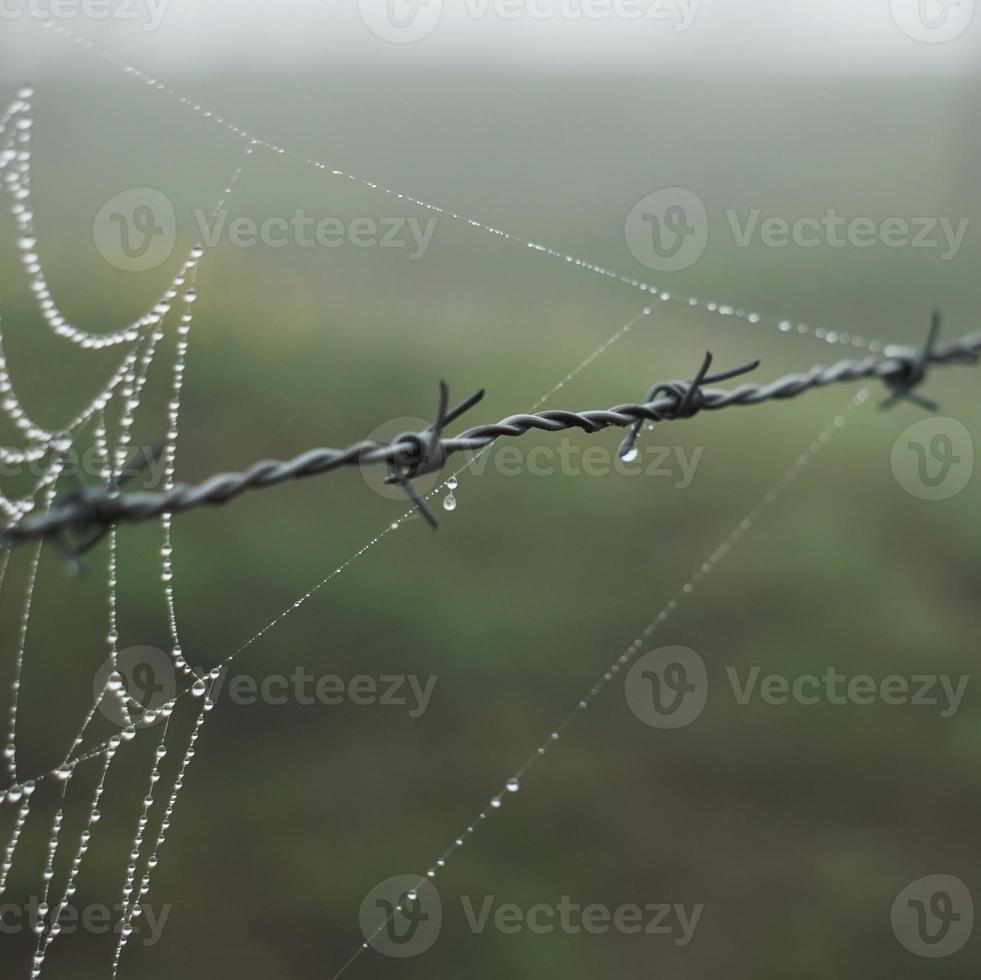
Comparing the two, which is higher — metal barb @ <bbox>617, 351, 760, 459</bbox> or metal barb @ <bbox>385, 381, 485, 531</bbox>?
metal barb @ <bbox>617, 351, 760, 459</bbox>

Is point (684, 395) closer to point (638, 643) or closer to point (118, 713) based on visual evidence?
point (118, 713)

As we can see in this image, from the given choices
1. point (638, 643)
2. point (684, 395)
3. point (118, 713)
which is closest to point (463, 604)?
point (638, 643)

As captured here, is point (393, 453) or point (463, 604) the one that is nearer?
point (393, 453)

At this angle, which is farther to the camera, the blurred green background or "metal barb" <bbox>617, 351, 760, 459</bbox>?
the blurred green background

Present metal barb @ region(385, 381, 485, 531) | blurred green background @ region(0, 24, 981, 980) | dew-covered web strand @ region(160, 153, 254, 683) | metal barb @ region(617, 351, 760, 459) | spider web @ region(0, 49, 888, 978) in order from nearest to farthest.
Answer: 1. metal barb @ region(385, 381, 485, 531)
2. metal barb @ region(617, 351, 760, 459)
3. dew-covered web strand @ region(160, 153, 254, 683)
4. spider web @ region(0, 49, 888, 978)
5. blurred green background @ region(0, 24, 981, 980)

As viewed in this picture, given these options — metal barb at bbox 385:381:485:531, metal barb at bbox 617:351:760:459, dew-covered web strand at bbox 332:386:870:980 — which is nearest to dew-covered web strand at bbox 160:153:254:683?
metal barb at bbox 385:381:485:531

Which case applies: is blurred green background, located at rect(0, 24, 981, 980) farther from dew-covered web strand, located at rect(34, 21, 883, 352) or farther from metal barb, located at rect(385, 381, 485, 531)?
metal barb, located at rect(385, 381, 485, 531)

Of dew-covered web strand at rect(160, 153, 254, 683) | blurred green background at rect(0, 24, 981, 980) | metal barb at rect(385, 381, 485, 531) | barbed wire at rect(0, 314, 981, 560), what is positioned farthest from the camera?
blurred green background at rect(0, 24, 981, 980)
